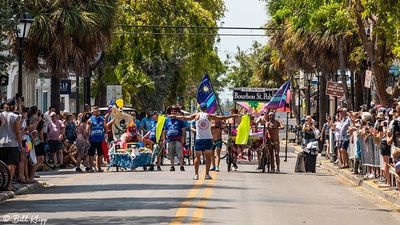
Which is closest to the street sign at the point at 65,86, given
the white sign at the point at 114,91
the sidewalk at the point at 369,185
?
the white sign at the point at 114,91

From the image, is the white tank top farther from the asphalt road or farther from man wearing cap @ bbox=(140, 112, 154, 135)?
man wearing cap @ bbox=(140, 112, 154, 135)

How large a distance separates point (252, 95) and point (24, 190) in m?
18.9

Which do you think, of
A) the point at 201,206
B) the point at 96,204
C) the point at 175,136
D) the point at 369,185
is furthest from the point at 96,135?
the point at 201,206

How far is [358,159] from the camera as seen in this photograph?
30641 millimetres

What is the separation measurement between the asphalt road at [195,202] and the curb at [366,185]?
0.84 feet

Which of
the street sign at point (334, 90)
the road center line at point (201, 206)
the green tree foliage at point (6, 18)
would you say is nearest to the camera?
the road center line at point (201, 206)

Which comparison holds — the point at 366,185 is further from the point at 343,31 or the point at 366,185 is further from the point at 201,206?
the point at 343,31

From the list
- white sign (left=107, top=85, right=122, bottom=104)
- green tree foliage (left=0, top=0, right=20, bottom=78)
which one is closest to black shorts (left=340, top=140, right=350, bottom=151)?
green tree foliage (left=0, top=0, right=20, bottom=78)

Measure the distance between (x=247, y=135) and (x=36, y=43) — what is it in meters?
7.32

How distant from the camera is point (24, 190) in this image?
23672mm

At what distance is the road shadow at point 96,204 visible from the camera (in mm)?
18562

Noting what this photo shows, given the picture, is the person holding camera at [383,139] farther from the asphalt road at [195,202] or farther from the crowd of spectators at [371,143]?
the asphalt road at [195,202]

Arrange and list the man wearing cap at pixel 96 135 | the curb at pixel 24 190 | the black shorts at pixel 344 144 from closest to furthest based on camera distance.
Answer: the curb at pixel 24 190, the man wearing cap at pixel 96 135, the black shorts at pixel 344 144

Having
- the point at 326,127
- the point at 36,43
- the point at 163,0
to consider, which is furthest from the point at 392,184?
the point at 163,0
